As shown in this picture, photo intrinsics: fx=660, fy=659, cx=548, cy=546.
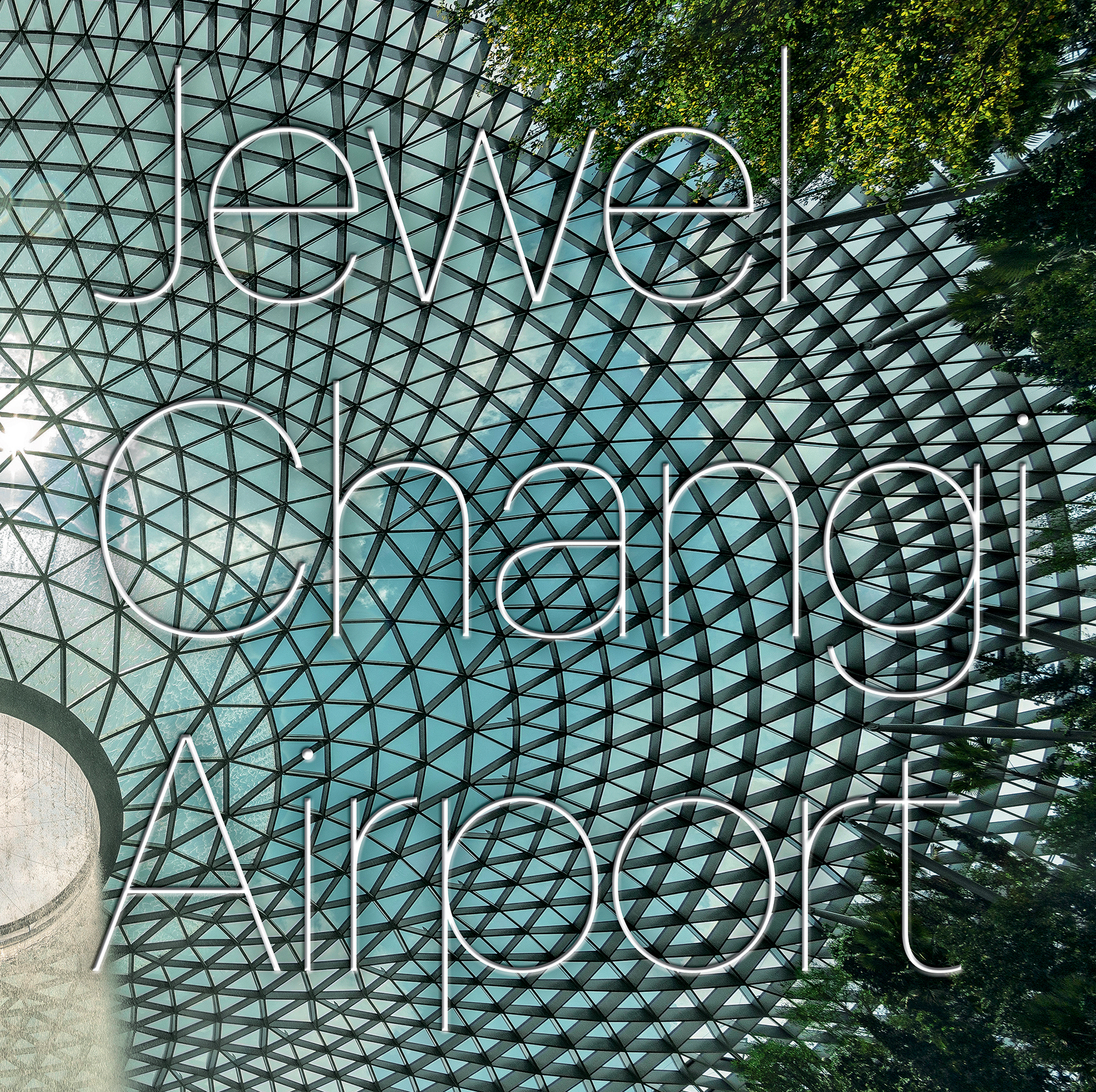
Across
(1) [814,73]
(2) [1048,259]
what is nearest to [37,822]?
(1) [814,73]

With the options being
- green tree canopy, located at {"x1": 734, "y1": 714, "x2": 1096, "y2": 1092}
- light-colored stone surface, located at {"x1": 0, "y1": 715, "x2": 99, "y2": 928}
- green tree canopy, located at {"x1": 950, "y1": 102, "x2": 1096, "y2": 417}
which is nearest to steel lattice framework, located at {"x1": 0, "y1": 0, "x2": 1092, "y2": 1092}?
green tree canopy, located at {"x1": 734, "y1": 714, "x2": 1096, "y2": 1092}

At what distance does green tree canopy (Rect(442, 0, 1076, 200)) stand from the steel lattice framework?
2.92 m

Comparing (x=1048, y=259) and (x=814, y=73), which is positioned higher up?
(x=814, y=73)

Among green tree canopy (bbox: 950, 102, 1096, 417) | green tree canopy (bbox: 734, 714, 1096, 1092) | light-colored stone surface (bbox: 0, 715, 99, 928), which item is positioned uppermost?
green tree canopy (bbox: 950, 102, 1096, 417)

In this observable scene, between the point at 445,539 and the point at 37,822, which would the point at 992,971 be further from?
the point at 37,822

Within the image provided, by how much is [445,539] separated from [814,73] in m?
17.2

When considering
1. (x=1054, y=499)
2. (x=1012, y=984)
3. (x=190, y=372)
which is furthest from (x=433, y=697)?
(x=1054, y=499)

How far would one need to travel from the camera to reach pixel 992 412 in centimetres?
1991

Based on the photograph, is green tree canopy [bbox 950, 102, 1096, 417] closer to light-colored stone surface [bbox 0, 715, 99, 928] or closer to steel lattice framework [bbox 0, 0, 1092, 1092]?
steel lattice framework [bbox 0, 0, 1092, 1092]

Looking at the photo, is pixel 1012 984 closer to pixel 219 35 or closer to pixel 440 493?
pixel 440 493

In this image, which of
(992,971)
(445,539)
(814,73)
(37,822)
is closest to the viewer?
(814,73)

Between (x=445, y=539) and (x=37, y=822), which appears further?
(x=445, y=539)

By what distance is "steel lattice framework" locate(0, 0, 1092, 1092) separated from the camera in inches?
740

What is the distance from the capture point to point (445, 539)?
24469 mm
